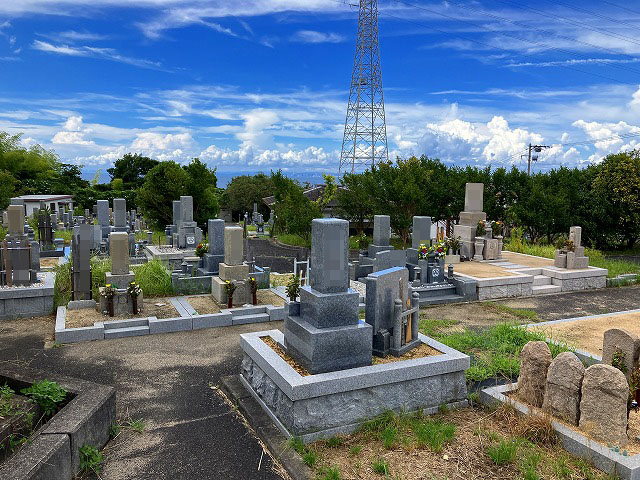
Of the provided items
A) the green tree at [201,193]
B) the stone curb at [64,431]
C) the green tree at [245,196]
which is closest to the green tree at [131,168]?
the green tree at [245,196]

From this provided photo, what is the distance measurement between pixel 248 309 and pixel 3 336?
194 inches

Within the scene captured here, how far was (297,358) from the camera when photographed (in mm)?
6574

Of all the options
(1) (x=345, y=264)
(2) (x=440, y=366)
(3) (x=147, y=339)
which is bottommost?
(3) (x=147, y=339)

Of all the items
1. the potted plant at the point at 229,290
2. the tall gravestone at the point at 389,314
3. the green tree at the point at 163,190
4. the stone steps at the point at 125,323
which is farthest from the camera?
the green tree at the point at 163,190

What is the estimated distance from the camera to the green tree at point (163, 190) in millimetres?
29391

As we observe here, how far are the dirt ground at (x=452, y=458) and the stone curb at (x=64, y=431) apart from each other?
96.1 inches

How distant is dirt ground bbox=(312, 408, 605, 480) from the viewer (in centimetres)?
493

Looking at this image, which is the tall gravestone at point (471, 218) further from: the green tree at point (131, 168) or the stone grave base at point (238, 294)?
the green tree at point (131, 168)

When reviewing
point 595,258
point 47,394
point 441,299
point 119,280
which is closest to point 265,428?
point 47,394

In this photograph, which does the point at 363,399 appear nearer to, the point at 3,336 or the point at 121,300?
the point at 121,300

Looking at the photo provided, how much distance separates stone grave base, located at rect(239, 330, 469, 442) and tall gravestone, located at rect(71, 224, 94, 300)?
6422mm

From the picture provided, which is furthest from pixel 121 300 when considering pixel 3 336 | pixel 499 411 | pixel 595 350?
pixel 595 350

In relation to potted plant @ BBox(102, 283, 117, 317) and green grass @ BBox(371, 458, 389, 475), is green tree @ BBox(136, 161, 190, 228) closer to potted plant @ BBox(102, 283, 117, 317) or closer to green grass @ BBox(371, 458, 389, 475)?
potted plant @ BBox(102, 283, 117, 317)

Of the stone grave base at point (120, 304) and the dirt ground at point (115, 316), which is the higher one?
the stone grave base at point (120, 304)
